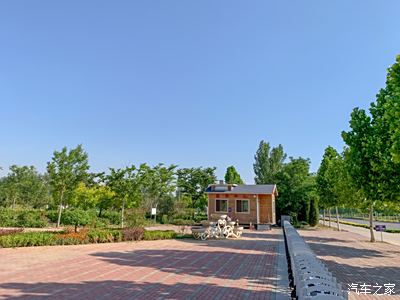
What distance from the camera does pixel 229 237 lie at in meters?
20.0

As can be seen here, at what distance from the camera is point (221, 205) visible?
100 feet

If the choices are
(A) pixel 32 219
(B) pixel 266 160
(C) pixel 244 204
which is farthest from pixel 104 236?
(B) pixel 266 160

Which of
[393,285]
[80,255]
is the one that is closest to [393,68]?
[393,285]

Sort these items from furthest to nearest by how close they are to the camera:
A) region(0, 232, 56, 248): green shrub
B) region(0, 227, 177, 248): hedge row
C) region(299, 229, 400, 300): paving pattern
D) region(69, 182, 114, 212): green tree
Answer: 1. region(69, 182, 114, 212): green tree
2. region(0, 227, 177, 248): hedge row
3. region(0, 232, 56, 248): green shrub
4. region(299, 229, 400, 300): paving pattern

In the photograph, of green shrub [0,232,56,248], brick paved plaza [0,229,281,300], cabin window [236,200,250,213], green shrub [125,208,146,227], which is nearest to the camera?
brick paved plaza [0,229,281,300]

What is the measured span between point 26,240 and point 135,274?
853 cm

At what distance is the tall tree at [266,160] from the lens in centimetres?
5947

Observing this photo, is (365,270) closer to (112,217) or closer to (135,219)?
(135,219)

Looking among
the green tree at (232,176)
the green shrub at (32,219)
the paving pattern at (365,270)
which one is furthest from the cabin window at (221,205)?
the green tree at (232,176)

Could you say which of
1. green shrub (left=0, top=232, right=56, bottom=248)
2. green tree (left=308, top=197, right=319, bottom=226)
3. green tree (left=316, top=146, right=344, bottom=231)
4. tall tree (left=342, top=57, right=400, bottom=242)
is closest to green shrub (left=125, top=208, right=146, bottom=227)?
green shrub (left=0, top=232, right=56, bottom=248)

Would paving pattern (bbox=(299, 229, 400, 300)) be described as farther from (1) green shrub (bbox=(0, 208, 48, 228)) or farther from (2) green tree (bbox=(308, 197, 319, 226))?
(1) green shrub (bbox=(0, 208, 48, 228))

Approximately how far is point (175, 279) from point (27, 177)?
3999 centimetres

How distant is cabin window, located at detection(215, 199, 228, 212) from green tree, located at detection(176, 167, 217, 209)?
36.7 feet

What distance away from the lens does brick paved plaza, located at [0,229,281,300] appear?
695 centimetres
